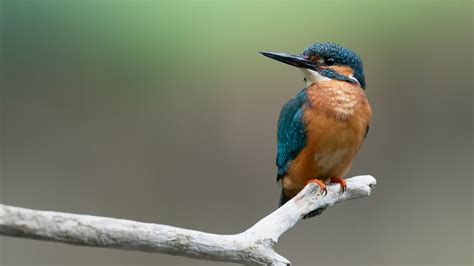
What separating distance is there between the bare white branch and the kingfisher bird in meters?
0.30

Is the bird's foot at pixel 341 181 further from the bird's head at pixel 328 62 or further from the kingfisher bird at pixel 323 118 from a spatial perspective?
the bird's head at pixel 328 62

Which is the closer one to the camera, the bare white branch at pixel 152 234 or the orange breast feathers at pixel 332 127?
the bare white branch at pixel 152 234

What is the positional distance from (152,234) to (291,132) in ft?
2.85

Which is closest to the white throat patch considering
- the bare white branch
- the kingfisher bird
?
the kingfisher bird

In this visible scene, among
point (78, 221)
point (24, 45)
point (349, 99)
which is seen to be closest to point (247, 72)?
point (24, 45)

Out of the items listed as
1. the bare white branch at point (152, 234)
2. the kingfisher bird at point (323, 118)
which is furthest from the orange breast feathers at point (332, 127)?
the bare white branch at point (152, 234)

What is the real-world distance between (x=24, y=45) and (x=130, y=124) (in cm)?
81

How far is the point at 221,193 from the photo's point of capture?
4133 mm

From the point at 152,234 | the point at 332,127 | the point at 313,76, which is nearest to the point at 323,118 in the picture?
the point at 332,127

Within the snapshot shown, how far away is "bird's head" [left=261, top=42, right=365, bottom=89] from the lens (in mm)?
2221

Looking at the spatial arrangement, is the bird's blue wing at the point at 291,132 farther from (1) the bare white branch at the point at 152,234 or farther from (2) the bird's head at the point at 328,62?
(1) the bare white branch at the point at 152,234

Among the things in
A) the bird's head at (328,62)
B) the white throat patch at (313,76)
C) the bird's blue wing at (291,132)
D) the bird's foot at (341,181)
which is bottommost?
the bird's foot at (341,181)

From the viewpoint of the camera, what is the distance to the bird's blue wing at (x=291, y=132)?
2223 mm

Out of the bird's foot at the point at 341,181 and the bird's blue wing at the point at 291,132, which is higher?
the bird's blue wing at the point at 291,132
